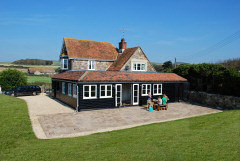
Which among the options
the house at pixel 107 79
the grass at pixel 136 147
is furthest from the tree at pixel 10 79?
the grass at pixel 136 147

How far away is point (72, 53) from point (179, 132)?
21.4 metres

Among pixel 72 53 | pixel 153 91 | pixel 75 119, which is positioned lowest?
pixel 75 119

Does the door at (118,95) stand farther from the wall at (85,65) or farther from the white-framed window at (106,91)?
the wall at (85,65)

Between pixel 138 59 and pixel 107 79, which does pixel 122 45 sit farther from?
pixel 107 79

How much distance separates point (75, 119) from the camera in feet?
47.7

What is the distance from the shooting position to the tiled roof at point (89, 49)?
27.8 metres

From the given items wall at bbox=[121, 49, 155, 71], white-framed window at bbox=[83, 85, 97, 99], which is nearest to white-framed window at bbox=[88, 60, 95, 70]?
wall at bbox=[121, 49, 155, 71]

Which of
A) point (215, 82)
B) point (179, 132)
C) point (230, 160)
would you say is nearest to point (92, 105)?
point (179, 132)

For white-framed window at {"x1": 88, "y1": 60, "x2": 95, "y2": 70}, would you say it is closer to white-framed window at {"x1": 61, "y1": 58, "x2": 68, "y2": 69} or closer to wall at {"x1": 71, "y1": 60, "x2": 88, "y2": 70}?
wall at {"x1": 71, "y1": 60, "x2": 88, "y2": 70}

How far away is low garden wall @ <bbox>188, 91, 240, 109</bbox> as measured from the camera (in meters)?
19.4

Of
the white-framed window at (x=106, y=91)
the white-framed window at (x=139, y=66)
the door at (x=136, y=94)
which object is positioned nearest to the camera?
the white-framed window at (x=106, y=91)

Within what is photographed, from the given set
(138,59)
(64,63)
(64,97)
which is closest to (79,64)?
(64,63)

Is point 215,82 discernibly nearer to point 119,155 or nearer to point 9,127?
point 119,155

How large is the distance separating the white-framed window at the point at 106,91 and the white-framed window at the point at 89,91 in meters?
0.77
